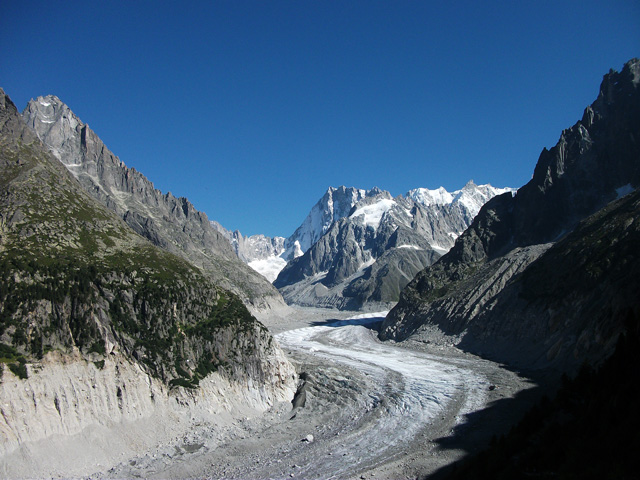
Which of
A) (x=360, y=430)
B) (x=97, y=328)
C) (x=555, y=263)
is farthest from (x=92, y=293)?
(x=555, y=263)

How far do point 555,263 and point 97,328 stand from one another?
91710 millimetres

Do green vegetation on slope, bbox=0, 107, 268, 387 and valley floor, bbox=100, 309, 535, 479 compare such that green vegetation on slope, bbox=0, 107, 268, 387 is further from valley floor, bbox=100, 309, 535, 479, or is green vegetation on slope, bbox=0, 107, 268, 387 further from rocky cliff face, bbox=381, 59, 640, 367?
rocky cliff face, bbox=381, 59, 640, 367

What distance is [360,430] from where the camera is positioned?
49.0 m

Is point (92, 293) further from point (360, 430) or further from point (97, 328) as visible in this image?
point (360, 430)

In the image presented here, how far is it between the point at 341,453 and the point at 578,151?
5749 inches

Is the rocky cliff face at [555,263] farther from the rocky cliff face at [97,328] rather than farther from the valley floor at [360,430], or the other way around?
the rocky cliff face at [97,328]

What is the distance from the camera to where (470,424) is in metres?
48.4

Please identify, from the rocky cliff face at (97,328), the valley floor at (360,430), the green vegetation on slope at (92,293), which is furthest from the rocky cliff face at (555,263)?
the green vegetation on slope at (92,293)

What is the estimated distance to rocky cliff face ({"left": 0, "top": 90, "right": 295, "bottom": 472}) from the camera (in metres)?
40.3

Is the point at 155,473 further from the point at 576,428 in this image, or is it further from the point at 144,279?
the point at 576,428

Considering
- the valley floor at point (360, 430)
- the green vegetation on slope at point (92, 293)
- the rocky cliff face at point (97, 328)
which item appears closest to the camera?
the valley floor at point (360, 430)

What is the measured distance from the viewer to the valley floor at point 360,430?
39.6 m

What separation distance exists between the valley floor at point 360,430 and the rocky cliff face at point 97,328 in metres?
4.17

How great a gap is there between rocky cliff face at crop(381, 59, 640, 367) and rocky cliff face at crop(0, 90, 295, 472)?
155ft
